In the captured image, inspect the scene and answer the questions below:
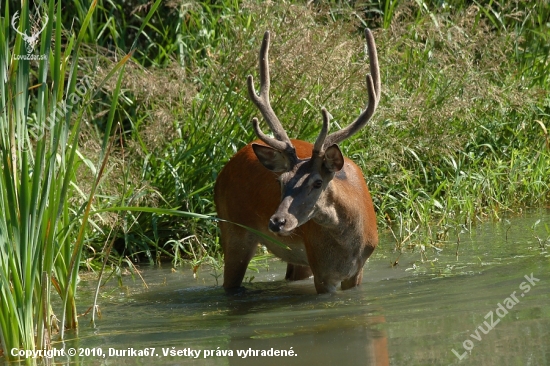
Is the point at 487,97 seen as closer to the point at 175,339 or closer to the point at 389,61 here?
the point at 389,61

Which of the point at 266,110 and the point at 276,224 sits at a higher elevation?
the point at 266,110

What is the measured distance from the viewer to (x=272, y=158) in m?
6.00

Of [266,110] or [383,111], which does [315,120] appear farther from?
[266,110]

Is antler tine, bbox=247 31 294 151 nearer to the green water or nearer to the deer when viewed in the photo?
the deer

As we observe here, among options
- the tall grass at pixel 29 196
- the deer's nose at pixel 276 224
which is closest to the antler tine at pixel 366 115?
the deer's nose at pixel 276 224

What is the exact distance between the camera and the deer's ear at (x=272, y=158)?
591 centimetres

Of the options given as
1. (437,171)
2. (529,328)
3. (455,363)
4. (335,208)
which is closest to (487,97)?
(437,171)

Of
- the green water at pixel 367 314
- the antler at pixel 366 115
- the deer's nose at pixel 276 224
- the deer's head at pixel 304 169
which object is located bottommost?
the green water at pixel 367 314

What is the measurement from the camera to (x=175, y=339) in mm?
4957

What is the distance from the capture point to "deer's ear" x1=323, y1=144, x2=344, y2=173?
222 inches

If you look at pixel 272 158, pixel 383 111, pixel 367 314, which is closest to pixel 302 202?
pixel 272 158

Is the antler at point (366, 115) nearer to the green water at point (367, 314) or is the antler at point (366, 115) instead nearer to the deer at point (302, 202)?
the deer at point (302, 202)

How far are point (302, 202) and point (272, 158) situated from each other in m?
0.49

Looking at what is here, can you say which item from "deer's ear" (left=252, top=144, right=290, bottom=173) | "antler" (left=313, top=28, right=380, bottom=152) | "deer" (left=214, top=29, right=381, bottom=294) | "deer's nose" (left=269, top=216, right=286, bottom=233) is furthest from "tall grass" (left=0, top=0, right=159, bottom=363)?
"antler" (left=313, top=28, right=380, bottom=152)
